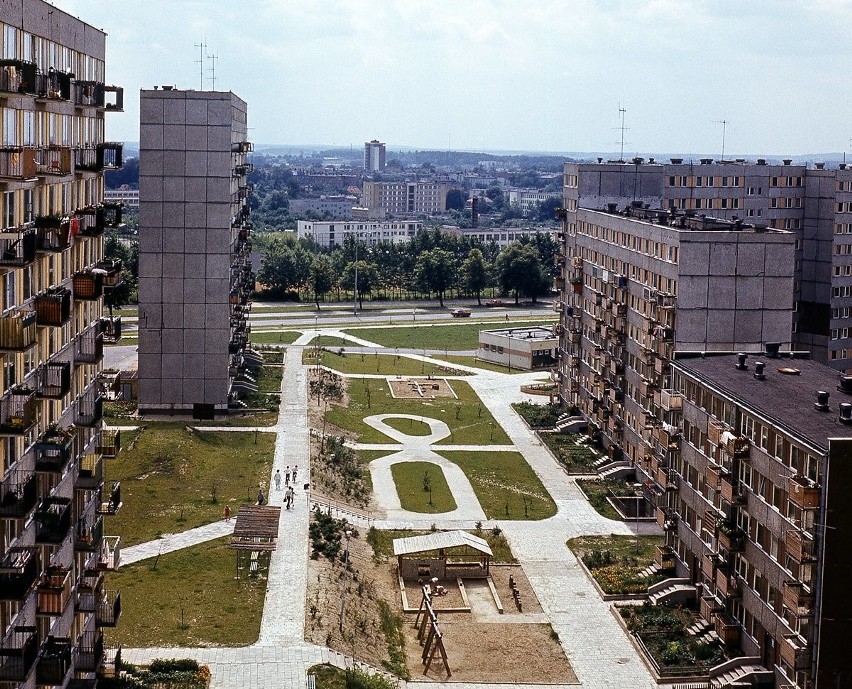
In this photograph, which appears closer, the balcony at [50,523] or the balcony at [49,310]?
the balcony at [49,310]

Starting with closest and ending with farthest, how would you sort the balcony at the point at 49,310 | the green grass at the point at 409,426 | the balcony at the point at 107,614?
the balcony at the point at 49,310 → the balcony at the point at 107,614 → the green grass at the point at 409,426

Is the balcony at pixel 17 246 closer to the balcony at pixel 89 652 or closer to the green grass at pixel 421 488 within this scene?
the balcony at pixel 89 652

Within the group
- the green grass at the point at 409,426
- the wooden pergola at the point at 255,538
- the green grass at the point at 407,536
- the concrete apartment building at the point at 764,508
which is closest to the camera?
the concrete apartment building at the point at 764,508

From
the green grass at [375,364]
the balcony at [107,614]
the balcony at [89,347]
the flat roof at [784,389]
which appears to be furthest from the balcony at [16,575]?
the green grass at [375,364]

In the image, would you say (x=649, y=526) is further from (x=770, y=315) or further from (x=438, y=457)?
(x=438, y=457)

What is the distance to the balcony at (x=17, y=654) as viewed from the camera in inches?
1399

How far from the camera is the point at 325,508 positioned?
7594 cm

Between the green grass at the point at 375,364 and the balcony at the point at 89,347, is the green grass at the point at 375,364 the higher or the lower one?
the lower one

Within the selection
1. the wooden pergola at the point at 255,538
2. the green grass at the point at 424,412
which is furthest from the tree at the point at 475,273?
the wooden pergola at the point at 255,538

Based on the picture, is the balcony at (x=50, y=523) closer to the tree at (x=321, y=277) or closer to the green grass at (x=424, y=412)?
the green grass at (x=424, y=412)

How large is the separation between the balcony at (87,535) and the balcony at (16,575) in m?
8.05

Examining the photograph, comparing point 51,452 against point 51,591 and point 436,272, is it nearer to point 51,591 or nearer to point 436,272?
point 51,591

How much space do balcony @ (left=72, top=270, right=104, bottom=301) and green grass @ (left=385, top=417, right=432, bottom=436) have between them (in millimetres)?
58462

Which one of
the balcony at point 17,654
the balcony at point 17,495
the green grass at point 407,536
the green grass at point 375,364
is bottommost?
the green grass at point 407,536
